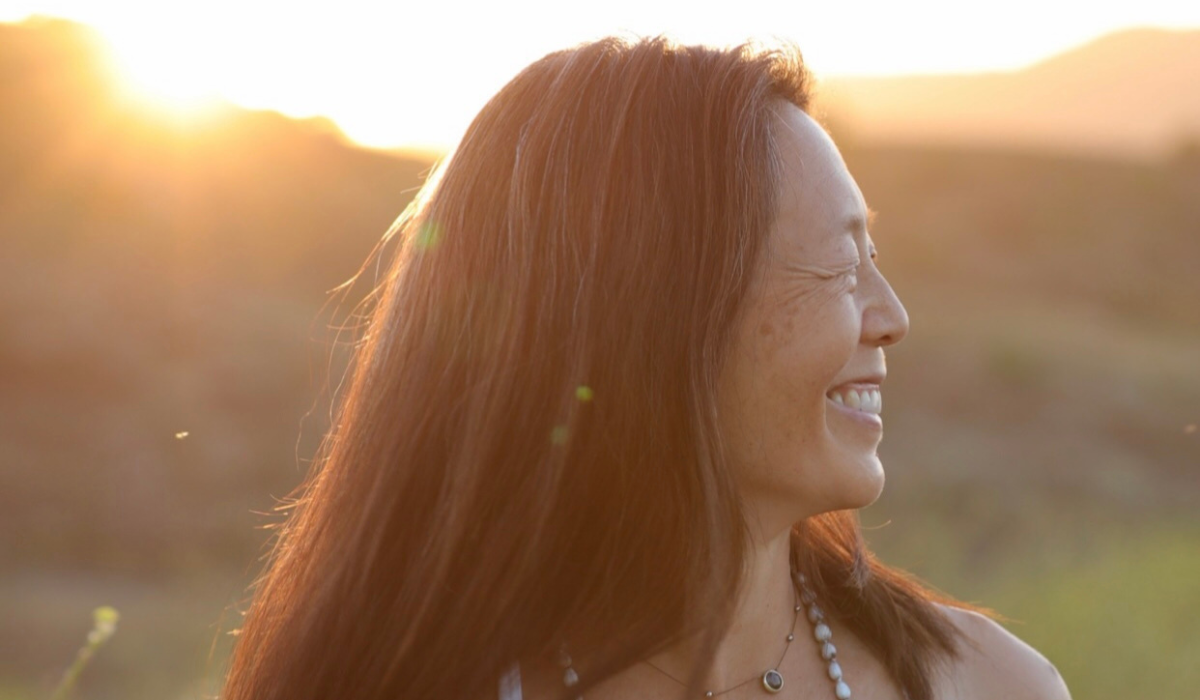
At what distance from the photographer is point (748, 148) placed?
1810 millimetres

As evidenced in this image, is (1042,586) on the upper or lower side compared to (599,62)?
lower

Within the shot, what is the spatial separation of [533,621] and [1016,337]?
23.8 m

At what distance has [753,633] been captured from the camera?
189 cm

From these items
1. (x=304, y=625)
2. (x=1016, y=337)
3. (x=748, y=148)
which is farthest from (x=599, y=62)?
(x=1016, y=337)

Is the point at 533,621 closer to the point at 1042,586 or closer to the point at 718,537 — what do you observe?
the point at 718,537

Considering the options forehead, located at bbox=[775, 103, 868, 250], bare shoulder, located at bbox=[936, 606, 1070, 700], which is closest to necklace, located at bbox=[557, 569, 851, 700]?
bare shoulder, located at bbox=[936, 606, 1070, 700]

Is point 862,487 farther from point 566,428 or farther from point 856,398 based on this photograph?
point 566,428

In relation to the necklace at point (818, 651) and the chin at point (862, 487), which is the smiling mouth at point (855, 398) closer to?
the chin at point (862, 487)

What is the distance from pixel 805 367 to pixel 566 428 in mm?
370

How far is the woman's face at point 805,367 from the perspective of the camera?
178 cm

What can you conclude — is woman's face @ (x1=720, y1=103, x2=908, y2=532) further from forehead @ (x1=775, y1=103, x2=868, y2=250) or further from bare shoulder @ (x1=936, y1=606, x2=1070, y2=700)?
bare shoulder @ (x1=936, y1=606, x2=1070, y2=700)

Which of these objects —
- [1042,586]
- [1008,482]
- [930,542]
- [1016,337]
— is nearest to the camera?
[1042,586]

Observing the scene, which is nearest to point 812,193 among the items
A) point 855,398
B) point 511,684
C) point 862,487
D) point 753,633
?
point 855,398

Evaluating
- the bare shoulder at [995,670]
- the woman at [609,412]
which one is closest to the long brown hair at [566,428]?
the woman at [609,412]
